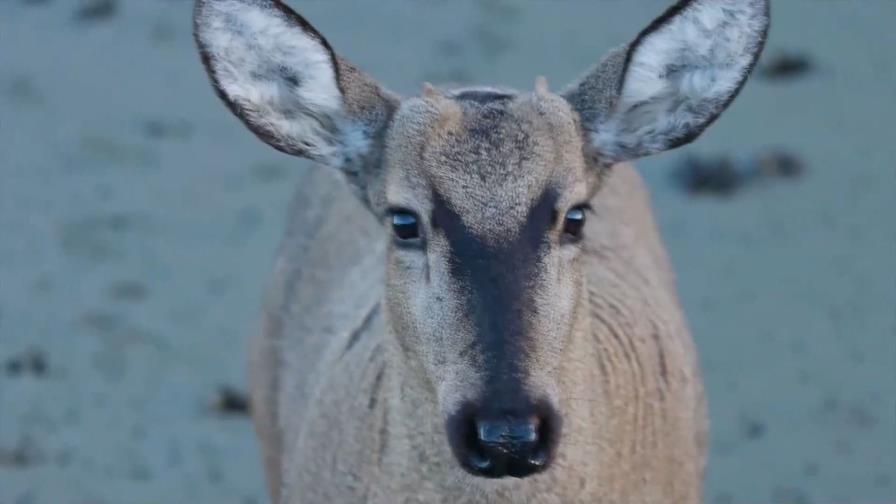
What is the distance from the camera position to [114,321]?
27.1ft

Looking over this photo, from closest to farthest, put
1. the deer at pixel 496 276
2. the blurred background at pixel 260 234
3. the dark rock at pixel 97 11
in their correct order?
the deer at pixel 496 276
the blurred background at pixel 260 234
the dark rock at pixel 97 11

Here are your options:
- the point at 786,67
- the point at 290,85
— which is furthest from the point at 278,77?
the point at 786,67

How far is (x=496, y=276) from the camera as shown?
3590 millimetres

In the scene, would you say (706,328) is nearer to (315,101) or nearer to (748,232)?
(748,232)

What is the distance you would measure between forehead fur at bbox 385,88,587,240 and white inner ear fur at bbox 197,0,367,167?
19cm

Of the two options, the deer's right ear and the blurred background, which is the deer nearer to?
the deer's right ear

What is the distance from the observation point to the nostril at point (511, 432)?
11.3 feet

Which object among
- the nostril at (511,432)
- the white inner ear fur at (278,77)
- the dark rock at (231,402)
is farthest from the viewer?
the dark rock at (231,402)

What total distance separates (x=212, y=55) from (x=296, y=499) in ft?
4.42

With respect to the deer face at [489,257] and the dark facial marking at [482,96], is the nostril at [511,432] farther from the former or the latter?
the dark facial marking at [482,96]

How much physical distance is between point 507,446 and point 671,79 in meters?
1.16

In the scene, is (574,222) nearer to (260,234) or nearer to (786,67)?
(260,234)

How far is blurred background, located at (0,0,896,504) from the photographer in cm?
716

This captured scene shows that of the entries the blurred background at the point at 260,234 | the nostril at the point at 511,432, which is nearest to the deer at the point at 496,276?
the nostril at the point at 511,432
